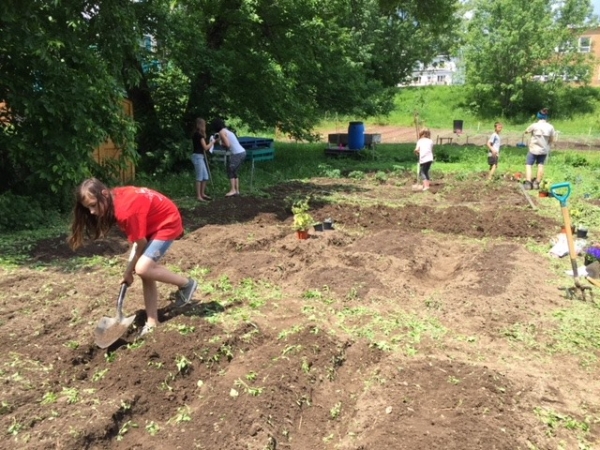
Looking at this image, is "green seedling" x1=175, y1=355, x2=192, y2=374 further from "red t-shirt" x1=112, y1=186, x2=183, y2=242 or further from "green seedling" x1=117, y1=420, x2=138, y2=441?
"red t-shirt" x1=112, y1=186, x2=183, y2=242

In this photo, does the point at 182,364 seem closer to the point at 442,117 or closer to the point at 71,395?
the point at 71,395

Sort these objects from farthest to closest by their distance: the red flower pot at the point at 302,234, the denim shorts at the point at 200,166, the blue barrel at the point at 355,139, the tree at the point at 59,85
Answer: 1. the blue barrel at the point at 355,139
2. the denim shorts at the point at 200,166
3. the tree at the point at 59,85
4. the red flower pot at the point at 302,234

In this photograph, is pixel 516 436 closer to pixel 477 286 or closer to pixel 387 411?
pixel 387 411

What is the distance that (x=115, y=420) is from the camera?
3406 mm

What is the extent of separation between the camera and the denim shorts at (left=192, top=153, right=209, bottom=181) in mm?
10227

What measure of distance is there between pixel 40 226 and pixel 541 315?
6974 mm

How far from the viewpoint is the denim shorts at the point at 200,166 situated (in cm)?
1023

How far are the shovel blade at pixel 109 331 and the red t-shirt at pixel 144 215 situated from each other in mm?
686

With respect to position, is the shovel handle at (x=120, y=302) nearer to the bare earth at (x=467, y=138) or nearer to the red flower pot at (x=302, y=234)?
the red flower pot at (x=302, y=234)

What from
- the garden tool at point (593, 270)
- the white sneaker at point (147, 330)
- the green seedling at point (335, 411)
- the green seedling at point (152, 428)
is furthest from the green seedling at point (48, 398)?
the garden tool at point (593, 270)

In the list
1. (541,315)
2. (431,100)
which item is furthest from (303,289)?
(431,100)

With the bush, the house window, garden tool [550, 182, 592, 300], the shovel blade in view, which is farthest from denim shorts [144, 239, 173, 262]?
the house window

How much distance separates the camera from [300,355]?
13.4 ft

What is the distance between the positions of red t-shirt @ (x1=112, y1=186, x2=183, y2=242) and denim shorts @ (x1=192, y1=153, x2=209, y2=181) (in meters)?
5.92
